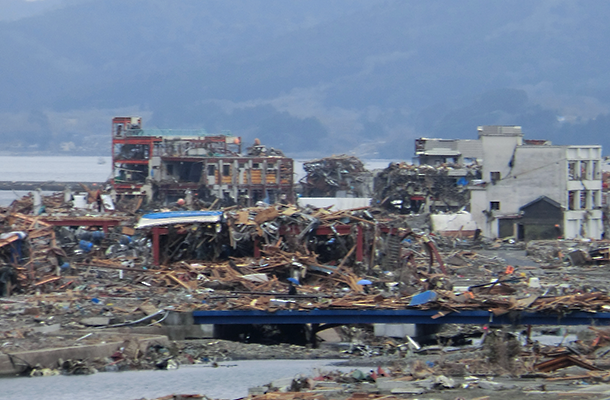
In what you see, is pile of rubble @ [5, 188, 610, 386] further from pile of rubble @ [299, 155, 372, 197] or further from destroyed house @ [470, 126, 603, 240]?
pile of rubble @ [299, 155, 372, 197]

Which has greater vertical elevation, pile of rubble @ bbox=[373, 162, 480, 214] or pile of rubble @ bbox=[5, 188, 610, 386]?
pile of rubble @ bbox=[373, 162, 480, 214]

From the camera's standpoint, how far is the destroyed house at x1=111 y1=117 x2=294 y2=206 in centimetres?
6981

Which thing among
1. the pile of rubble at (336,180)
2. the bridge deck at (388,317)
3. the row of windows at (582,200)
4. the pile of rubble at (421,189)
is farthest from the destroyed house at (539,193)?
the bridge deck at (388,317)

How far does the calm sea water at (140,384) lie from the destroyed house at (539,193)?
34.8m

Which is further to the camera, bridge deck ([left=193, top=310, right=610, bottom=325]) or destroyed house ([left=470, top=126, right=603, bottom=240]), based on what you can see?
destroyed house ([left=470, top=126, right=603, bottom=240])

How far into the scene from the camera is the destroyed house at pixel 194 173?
69.8m

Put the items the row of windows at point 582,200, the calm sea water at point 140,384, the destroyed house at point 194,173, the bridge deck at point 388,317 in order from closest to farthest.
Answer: the calm sea water at point 140,384
the bridge deck at point 388,317
the row of windows at point 582,200
the destroyed house at point 194,173

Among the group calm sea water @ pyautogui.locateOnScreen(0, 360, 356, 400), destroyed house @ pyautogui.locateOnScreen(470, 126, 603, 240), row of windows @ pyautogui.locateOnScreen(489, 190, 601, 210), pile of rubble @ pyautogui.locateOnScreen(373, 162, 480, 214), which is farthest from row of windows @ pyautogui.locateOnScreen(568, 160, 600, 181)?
calm sea water @ pyautogui.locateOnScreen(0, 360, 356, 400)

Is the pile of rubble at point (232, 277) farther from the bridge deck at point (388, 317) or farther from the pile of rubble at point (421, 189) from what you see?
the pile of rubble at point (421, 189)

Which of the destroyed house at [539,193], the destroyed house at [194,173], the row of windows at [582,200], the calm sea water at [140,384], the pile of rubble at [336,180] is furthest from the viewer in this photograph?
the pile of rubble at [336,180]

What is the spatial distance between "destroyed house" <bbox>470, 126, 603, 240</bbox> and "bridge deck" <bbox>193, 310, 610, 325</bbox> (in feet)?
103

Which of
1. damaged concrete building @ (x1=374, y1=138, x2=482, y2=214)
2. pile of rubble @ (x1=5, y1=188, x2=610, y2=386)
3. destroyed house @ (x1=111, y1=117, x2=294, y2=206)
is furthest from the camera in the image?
destroyed house @ (x1=111, y1=117, x2=294, y2=206)

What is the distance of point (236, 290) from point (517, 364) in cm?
1053

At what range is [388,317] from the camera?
74.4 feet
